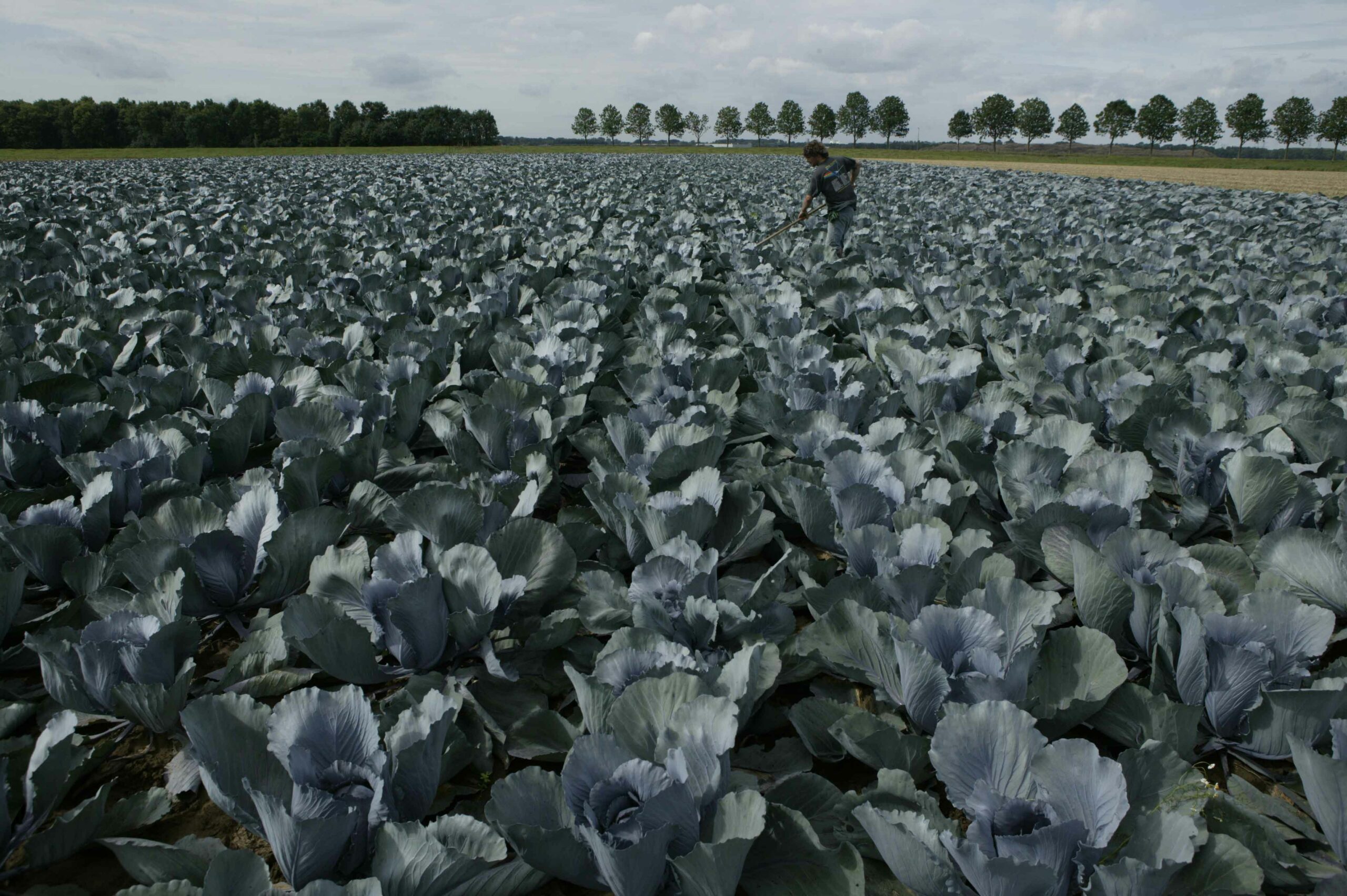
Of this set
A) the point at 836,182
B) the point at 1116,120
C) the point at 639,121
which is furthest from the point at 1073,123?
the point at 836,182

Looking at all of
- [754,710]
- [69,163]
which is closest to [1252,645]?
[754,710]

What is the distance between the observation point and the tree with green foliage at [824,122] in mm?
82500

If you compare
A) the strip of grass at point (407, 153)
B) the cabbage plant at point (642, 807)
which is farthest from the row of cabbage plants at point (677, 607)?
the strip of grass at point (407, 153)

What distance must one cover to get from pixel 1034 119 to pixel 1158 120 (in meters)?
11.1

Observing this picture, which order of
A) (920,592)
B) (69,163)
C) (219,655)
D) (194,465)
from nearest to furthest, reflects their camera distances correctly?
(920,592) < (219,655) < (194,465) < (69,163)

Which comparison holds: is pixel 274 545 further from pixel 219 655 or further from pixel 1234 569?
pixel 1234 569

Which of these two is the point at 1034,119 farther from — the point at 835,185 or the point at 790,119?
the point at 835,185

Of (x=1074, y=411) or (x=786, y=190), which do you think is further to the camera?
(x=786, y=190)

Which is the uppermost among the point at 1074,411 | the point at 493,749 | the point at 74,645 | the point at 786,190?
the point at 786,190

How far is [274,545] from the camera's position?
88.4 inches

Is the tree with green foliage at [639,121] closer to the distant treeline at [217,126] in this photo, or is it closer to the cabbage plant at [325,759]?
the distant treeline at [217,126]

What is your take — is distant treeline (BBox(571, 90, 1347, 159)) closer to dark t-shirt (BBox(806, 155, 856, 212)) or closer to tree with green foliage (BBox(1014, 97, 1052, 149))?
tree with green foliage (BBox(1014, 97, 1052, 149))

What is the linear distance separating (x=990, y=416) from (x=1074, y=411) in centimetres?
59

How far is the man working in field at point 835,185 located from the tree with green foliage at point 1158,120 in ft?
265
